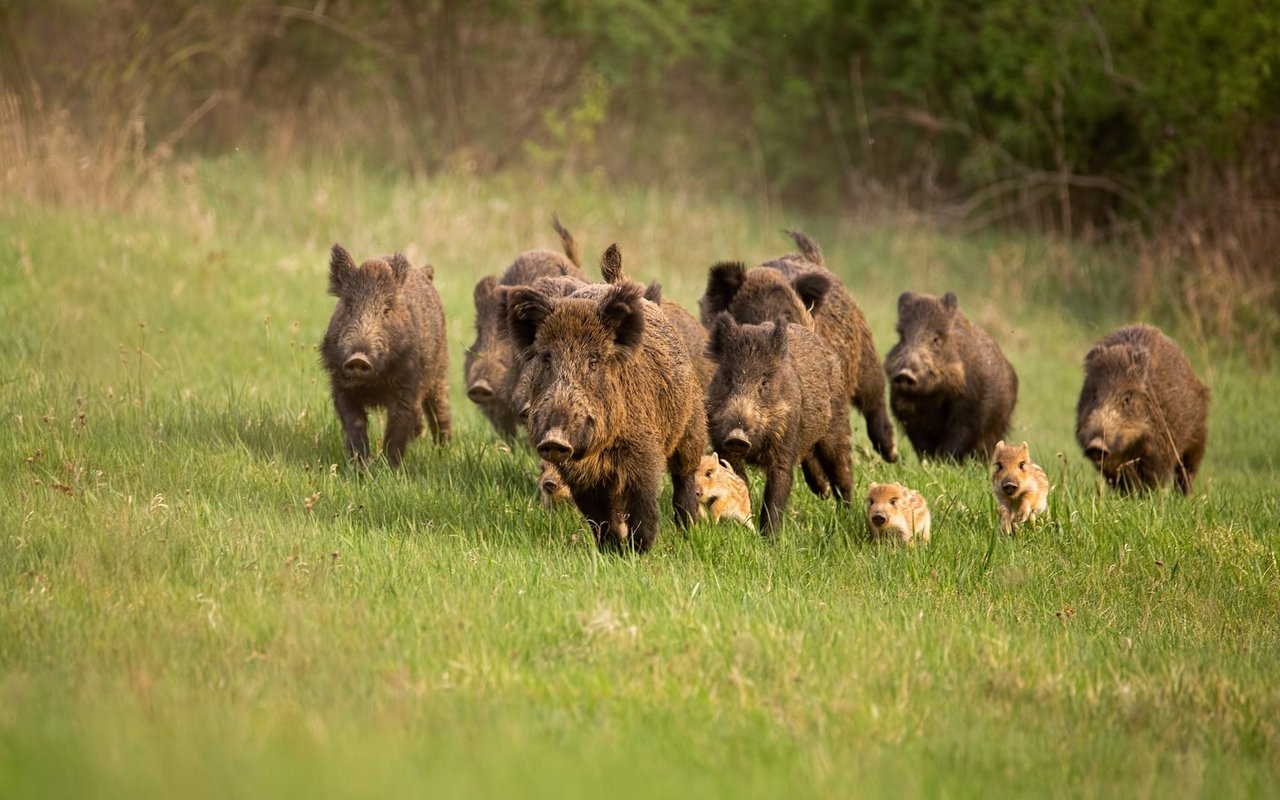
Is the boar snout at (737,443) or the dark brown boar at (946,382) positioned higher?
the boar snout at (737,443)

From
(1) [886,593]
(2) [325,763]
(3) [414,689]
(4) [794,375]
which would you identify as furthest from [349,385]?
(2) [325,763]

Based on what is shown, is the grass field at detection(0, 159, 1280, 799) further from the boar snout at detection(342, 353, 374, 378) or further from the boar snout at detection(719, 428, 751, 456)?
the boar snout at detection(342, 353, 374, 378)

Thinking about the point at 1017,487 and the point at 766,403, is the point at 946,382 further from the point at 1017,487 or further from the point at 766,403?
the point at 766,403

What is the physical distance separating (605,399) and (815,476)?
105 inches

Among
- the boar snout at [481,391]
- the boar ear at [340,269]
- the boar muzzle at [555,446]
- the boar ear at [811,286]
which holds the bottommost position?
the boar snout at [481,391]

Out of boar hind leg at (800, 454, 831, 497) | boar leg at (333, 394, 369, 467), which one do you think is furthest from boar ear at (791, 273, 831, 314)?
boar leg at (333, 394, 369, 467)

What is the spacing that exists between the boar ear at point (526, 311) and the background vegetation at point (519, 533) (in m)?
1.06

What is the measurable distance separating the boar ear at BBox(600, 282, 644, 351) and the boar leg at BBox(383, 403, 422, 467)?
2506mm

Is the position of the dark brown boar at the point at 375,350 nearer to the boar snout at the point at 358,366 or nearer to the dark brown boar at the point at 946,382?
the boar snout at the point at 358,366

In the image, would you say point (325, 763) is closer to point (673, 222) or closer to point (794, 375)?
point (794, 375)

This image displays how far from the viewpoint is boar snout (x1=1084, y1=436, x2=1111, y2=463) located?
33.4 ft

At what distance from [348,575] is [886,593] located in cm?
249

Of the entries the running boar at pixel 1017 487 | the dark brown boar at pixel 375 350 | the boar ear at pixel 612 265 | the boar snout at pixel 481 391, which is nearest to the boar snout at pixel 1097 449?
the running boar at pixel 1017 487

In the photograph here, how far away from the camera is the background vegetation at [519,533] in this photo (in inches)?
182
